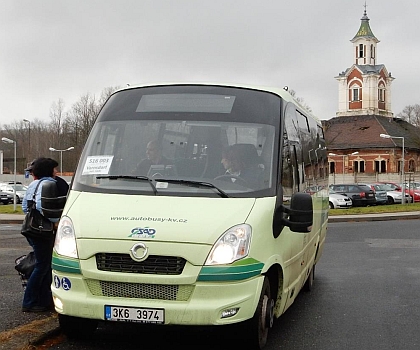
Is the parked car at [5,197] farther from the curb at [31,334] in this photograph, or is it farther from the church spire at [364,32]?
the church spire at [364,32]

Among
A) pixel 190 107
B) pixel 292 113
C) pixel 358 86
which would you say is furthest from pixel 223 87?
pixel 358 86

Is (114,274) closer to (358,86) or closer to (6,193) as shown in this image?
(6,193)

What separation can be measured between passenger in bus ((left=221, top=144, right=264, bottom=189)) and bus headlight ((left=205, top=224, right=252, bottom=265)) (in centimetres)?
69

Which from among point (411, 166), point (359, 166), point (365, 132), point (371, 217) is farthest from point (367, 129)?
point (371, 217)

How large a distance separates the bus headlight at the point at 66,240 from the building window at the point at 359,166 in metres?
85.8

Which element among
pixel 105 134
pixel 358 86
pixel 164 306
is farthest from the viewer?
pixel 358 86

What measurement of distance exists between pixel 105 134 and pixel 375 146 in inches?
3305

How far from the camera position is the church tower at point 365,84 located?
10438 cm

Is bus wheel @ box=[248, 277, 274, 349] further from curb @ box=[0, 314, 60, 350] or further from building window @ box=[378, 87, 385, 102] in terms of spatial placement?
building window @ box=[378, 87, 385, 102]

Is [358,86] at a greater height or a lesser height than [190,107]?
greater

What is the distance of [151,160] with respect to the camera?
253 inches

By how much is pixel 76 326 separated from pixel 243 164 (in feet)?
6.99

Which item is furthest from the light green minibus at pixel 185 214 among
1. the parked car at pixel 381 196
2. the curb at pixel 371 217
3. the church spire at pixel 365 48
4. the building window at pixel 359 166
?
the church spire at pixel 365 48

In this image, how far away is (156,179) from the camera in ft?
20.3
